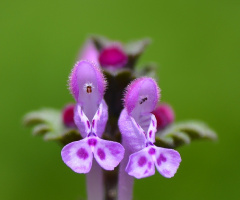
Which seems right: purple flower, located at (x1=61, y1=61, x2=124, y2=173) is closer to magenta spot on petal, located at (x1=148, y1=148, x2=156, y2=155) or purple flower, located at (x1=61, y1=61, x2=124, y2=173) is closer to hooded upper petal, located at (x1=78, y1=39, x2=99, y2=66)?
magenta spot on petal, located at (x1=148, y1=148, x2=156, y2=155)

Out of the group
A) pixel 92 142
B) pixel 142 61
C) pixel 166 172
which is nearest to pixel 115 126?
pixel 92 142

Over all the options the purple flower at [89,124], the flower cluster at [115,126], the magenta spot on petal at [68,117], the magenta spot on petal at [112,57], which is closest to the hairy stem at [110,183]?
the flower cluster at [115,126]

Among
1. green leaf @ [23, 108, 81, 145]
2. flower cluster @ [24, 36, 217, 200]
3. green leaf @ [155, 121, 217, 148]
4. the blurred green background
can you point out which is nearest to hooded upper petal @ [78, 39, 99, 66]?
flower cluster @ [24, 36, 217, 200]

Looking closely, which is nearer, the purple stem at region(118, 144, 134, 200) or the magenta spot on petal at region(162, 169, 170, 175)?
the magenta spot on petal at region(162, 169, 170, 175)

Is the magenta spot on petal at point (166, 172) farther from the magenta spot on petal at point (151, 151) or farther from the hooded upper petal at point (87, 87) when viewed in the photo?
the hooded upper petal at point (87, 87)

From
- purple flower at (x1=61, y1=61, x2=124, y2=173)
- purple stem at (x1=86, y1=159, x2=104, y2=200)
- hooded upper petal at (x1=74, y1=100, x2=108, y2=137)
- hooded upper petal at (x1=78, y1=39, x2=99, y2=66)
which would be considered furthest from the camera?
hooded upper petal at (x1=78, y1=39, x2=99, y2=66)

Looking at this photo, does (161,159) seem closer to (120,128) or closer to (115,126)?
(120,128)

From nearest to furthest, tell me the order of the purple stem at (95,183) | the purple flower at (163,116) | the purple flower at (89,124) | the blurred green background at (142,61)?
the purple flower at (89,124)
the purple stem at (95,183)
the purple flower at (163,116)
the blurred green background at (142,61)
